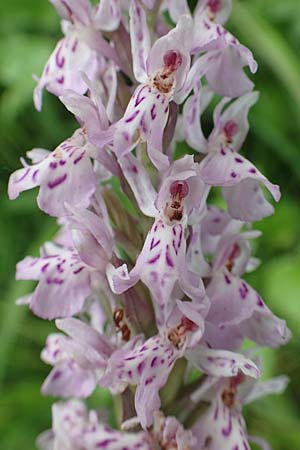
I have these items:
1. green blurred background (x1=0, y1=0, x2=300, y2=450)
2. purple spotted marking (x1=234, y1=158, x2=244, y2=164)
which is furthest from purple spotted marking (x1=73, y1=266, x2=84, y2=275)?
green blurred background (x1=0, y1=0, x2=300, y2=450)

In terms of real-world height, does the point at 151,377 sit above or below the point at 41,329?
above

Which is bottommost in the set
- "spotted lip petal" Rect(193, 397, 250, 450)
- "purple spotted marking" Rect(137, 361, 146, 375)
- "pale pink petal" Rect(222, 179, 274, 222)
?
"spotted lip petal" Rect(193, 397, 250, 450)

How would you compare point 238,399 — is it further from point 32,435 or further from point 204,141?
point 32,435

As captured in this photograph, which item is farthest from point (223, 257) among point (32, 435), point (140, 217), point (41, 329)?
point (41, 329)

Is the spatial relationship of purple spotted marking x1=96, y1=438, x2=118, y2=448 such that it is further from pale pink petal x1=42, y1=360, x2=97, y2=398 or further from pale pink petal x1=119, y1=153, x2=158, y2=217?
pale pink petal x1=119, y1=153, x2=158, y2=217

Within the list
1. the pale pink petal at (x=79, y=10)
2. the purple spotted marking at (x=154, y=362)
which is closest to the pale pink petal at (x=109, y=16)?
the pale pink petal at (x=79, y=10)

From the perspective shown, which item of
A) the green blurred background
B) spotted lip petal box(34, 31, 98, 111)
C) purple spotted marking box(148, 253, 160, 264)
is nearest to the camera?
purple spotted marking box(148, 253, 160, 264)
